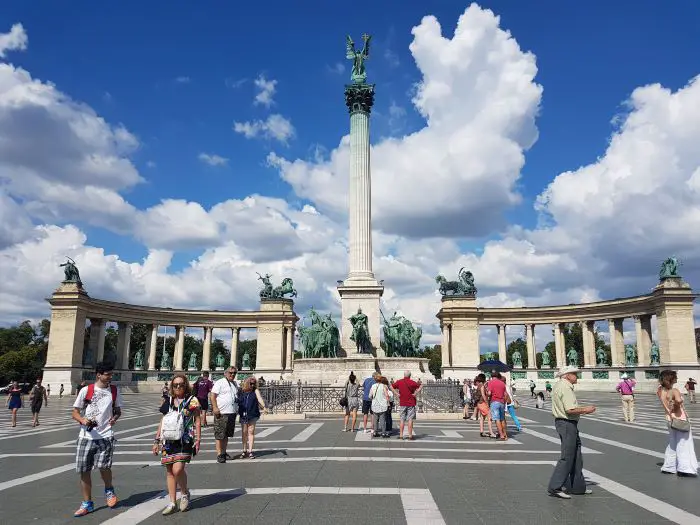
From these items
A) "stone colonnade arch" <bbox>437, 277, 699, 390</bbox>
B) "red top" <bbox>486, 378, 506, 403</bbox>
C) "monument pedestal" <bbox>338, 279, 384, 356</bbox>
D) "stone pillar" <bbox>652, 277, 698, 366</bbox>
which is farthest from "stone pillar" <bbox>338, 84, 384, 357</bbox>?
"stone pillar" <bbox>652, 277, 698, 366</bbox>

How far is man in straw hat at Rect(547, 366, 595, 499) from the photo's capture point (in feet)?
29.3

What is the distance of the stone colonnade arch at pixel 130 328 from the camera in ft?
213

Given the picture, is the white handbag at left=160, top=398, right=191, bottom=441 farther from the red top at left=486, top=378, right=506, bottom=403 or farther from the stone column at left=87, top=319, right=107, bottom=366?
the stone column at left=87, top=319, right=107, bottom=366

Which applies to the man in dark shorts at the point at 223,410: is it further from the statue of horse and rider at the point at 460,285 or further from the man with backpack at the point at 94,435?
the statue of horse and rider at the point at 460,285

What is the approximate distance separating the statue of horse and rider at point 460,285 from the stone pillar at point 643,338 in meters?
23.0

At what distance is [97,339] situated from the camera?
71.7 metres

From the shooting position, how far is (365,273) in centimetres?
4753

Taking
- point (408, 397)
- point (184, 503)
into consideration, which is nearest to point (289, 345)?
point (408, 397)

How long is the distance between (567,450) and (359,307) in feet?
120

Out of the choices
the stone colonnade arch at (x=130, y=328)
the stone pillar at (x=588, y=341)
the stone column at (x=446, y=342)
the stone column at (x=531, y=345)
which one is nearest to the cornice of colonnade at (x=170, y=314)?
the stone colonnade arch at (x=130, y=328)

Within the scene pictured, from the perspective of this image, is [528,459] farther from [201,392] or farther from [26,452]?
[26,452]

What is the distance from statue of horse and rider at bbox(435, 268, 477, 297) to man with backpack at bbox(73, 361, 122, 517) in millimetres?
75684

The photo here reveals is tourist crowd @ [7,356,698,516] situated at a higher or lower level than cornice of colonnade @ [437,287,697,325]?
lower

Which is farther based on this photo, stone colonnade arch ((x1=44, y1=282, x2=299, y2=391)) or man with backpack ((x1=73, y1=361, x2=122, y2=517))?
stone colonnade arch ((x1=44, y1=282, x2=299, y2=391))
